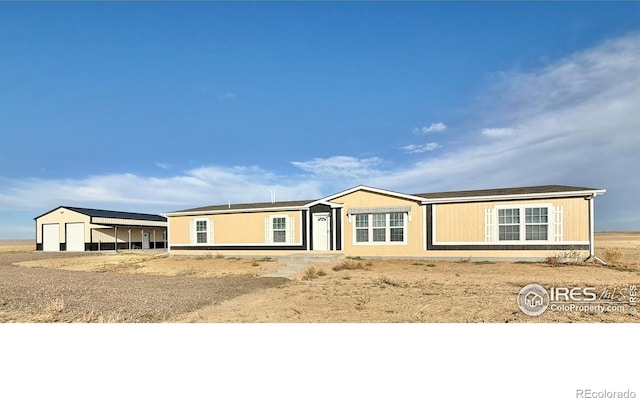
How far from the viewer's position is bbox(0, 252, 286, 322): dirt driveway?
698 centimetres

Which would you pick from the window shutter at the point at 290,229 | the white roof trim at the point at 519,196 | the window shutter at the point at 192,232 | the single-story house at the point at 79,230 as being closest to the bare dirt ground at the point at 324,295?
the white roof trim at the point at 519,196

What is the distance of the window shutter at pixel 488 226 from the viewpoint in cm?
1538

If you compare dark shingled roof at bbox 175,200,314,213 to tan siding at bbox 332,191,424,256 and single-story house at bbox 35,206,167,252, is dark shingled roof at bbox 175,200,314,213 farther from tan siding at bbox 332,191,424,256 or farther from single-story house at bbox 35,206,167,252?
single-story house at bbox 35,206,167,252

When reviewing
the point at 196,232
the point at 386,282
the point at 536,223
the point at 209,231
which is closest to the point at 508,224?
the point at 536,223

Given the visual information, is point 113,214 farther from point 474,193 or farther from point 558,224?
Result: point 558,224

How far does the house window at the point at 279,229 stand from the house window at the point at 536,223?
10984mm

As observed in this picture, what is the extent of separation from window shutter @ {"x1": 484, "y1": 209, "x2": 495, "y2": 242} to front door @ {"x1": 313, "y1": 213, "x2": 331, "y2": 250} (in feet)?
23.1

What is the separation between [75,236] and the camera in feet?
99.6

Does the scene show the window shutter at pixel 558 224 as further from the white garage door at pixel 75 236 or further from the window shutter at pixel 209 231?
the white garage door at pixel 75 236

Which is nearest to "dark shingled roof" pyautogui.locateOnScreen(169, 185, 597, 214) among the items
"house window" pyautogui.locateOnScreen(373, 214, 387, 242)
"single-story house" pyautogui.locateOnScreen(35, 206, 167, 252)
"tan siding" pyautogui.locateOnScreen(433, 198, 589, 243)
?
"tan siding" pyautogui.locateOnScreen(433, 198, 589, 243)

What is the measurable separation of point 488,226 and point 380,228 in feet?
14.9
